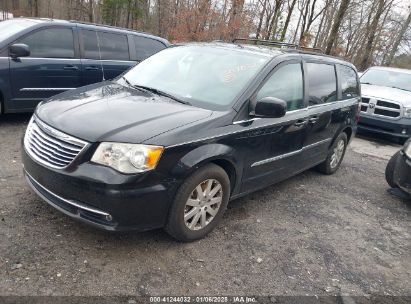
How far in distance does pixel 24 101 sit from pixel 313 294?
16.3ft

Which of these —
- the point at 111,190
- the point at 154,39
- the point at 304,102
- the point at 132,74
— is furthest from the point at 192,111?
the point at 154,39

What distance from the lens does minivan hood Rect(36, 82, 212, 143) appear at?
9.49ft

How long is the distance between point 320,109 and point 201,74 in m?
1.77

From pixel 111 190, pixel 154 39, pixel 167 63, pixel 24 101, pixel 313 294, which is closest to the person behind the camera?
pixel 111 190

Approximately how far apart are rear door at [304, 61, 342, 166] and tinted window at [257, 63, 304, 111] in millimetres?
212

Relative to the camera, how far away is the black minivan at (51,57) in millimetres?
5571

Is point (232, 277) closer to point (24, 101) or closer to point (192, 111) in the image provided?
point (192, 111)

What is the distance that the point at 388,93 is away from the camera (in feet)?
30.5

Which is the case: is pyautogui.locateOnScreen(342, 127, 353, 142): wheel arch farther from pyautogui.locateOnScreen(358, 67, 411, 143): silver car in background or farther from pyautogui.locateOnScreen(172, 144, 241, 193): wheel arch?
pyautogui.locateOnScreen(358, 67, 411, 143): silver car in background

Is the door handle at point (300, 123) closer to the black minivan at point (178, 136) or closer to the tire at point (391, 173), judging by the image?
the black minivan at point (178, 136)

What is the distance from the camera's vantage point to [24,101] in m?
5.80

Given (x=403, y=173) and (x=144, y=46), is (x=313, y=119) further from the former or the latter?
(x=144, y=46)

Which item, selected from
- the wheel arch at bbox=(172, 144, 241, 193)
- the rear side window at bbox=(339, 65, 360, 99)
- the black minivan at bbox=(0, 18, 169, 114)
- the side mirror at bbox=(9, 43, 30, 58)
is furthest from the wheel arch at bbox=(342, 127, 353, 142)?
the side mirror at bbox=(9, 43, 30, 58)

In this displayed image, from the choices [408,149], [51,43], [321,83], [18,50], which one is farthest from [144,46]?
[408,149]
